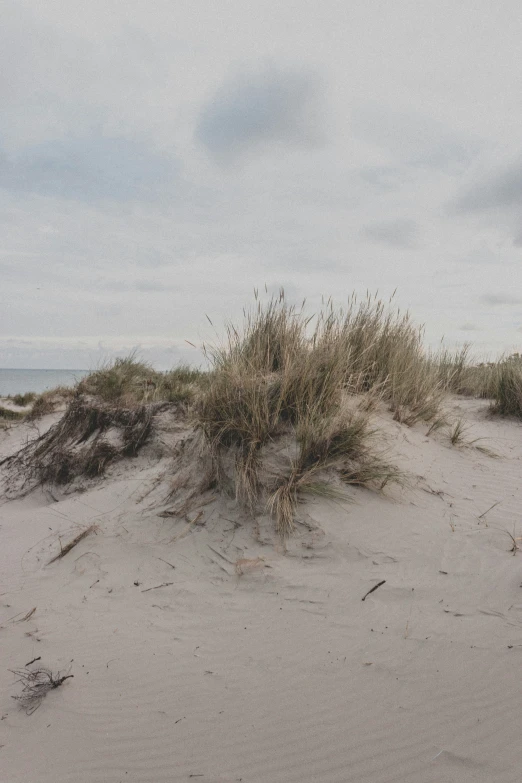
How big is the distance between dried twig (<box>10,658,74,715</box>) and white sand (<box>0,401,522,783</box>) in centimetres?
5

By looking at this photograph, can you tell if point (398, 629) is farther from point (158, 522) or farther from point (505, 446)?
point (505, 446)

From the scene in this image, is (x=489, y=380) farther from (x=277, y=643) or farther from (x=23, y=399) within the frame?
(x=23, y=399)

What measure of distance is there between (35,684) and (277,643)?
1319mm

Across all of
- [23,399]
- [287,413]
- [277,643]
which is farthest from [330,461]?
[23,399]


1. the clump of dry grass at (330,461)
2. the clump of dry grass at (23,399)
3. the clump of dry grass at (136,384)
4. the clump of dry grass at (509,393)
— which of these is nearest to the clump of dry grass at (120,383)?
the clump of dry grass at (136,384)

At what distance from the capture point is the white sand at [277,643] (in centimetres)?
208

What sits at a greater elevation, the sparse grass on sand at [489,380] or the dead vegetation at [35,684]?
the sparse grass on sand at [489,380]

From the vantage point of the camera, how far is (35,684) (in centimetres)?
257

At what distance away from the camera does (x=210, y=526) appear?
13.2 ft

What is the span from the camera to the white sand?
208cm

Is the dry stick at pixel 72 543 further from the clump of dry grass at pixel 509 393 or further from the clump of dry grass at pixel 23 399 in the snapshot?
the clump of dry grass at pixel 23 399

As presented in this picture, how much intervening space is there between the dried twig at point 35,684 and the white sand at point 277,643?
45 millimetres

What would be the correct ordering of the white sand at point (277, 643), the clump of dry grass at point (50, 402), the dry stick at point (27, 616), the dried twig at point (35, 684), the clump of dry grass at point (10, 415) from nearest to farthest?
the white sand at point (277, 643)
the dried twig at point (35, 684)
the dry stick at point (27, 616)
the clump of dry grass at point (50, 402)
the clump of dry grass at point (10, 415)

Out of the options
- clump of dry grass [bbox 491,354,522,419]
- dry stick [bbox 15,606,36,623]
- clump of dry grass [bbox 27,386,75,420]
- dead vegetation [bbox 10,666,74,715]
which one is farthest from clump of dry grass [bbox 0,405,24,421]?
clump of dry grass [bbox 491,354,522,419]
